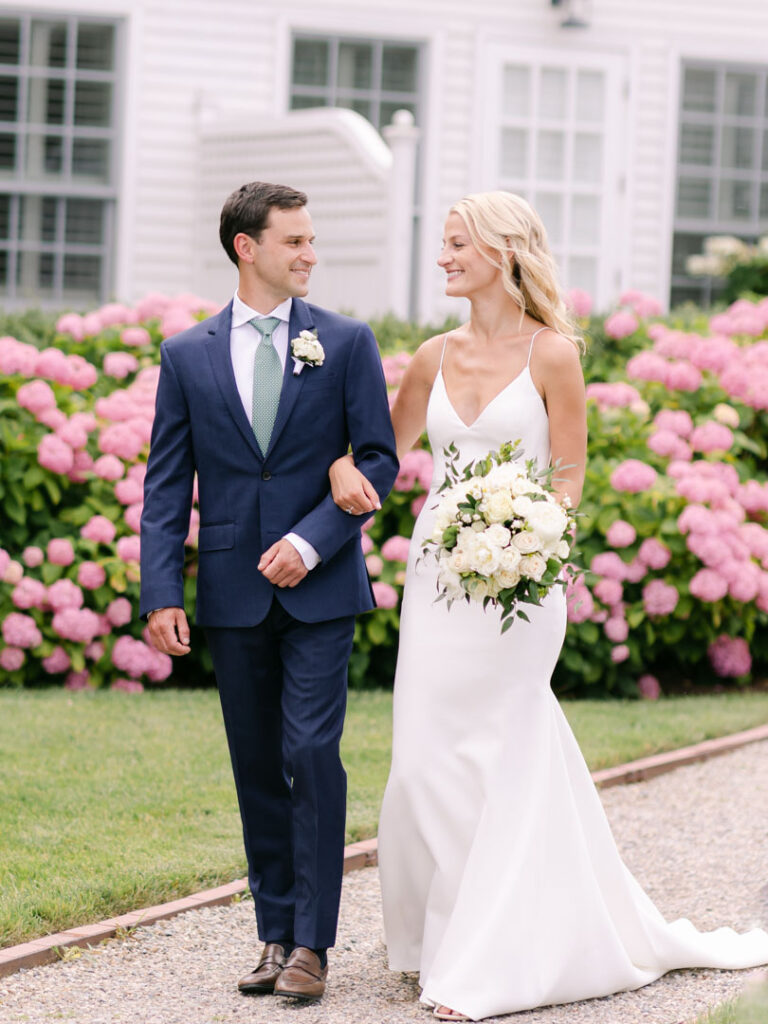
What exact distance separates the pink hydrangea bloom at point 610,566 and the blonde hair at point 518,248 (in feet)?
11.4

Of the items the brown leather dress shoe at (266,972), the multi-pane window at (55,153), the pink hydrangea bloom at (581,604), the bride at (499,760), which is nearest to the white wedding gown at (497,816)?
the bride at (499,760)

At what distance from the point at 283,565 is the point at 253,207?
0.84 meters

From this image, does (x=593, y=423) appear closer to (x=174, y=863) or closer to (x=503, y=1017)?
(x=174, y=863)

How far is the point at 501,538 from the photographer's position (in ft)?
11.6

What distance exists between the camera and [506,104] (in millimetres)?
12461

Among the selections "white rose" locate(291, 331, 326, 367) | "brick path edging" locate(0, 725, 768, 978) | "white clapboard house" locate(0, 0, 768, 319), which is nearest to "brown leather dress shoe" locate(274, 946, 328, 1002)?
"brick path edging" locate(0, 725, 768, 978)

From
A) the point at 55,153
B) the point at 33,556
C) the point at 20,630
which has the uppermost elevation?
the point at 55,153

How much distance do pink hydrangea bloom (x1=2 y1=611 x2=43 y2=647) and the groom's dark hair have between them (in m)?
3.54

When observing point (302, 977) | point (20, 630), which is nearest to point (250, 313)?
point (302, 977)

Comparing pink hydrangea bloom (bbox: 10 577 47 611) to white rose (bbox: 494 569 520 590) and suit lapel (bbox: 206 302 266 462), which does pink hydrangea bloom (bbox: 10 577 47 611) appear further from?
white rose (bbox: 494 569 520 590)

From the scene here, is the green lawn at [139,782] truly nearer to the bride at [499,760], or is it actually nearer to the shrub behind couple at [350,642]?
the shrub behind couple at [350,642]

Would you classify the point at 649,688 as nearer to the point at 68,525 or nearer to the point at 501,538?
the point at 68,525

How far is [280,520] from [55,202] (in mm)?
8906

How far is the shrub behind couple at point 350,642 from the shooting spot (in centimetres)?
370
